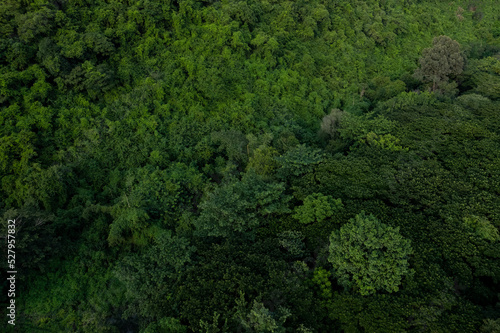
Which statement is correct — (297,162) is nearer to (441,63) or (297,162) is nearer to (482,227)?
(482,227)

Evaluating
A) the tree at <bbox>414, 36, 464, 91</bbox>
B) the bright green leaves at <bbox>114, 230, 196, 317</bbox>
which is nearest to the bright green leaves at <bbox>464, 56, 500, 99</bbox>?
the tree at <bbox>414, 36, 464, 91</bbox>

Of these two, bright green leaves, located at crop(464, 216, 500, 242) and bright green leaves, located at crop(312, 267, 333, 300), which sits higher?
bright green leaves, located at crop(464, 216, 500, 242)

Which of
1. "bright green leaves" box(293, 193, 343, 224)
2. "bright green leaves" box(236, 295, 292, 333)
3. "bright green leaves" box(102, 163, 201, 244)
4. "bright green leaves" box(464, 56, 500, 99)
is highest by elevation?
"bright green leaves" box(464, 56, 500, 99)

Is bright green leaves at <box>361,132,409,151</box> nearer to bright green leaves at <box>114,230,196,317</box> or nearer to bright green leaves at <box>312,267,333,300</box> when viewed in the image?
bright green leaves at <box>312,267,333,300</box>

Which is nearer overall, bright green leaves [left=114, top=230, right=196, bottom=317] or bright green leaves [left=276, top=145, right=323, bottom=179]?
bright green leaves [left=114, top=230, right=196, bottom=317]

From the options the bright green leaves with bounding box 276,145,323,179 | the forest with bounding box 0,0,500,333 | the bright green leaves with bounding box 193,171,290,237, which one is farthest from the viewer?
the bright green leaves with bounding box 276,145,323,179

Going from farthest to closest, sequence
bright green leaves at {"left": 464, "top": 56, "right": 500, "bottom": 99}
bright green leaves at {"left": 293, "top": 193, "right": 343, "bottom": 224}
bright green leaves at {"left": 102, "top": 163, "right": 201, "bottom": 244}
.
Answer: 1. bright green leaves at {"left": 464, "top": 56, "right": 500, "bottom": 99}
2. bright green leaves at {"left": 102, "top": 163, "right": 201, "bottom": 244}
3. bright green leaves at {"left": 293, "top": 193, "right": 343, "bottom": 224}
